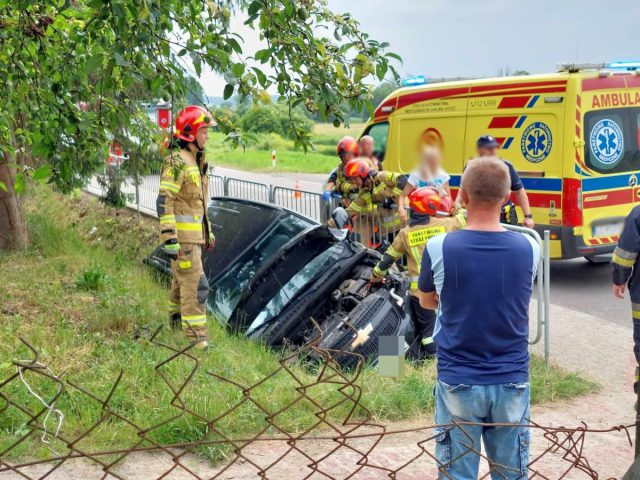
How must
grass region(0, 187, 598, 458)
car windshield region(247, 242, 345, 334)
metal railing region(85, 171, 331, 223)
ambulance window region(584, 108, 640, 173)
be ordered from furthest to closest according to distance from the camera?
metal railing region(85, 171, 331, 223) < ambulance window region(584, 108, 640, 173) < car windshield region(247, 242, 345, 334) < grass region(0, 187, 598, 458)

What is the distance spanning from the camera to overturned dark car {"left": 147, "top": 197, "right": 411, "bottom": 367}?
19.2 ft

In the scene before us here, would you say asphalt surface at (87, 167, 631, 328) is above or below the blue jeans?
below

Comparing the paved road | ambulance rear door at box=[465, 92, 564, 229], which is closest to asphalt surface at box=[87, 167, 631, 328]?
ambulance rear door at box=[465, 92, 564, 229]

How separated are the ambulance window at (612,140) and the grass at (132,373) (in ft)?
13.5

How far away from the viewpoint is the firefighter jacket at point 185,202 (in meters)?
6.19

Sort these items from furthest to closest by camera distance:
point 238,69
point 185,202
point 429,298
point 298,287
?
point 185,202 → point 298,287 → point 238,69 → point 429,298

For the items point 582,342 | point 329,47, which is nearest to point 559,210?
point 582,342

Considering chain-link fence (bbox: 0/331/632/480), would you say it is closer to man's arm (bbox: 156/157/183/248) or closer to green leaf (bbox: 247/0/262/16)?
man's arm (bbox: 156/157/183/248)

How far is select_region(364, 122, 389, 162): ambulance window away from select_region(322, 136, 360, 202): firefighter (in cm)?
150

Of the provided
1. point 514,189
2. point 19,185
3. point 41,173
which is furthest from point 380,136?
point 41,173

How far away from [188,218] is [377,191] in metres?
3.37

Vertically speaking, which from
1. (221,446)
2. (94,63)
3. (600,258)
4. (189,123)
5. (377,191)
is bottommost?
(600,258)

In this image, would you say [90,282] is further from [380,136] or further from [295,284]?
[380,136]

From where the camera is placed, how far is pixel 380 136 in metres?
12.0
